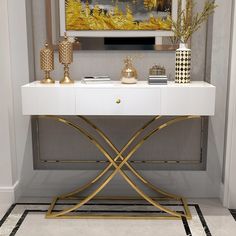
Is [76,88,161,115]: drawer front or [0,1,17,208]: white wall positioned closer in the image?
[76,88,161,115]: drawer front

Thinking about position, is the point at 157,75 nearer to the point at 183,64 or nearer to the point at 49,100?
the point at 183,64

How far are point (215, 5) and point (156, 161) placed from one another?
1.12 m

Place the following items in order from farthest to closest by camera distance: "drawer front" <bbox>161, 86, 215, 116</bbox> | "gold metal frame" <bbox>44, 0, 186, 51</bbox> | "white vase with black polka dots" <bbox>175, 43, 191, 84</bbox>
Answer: "gold metal frame" <bbox>44, 0, 186, 51</bbox>
"white vase with black polka dots" <bbox>175, 43, 191, 84</bbox>
"drawer front" <bbox>161, 86, 215, 116</bbox>

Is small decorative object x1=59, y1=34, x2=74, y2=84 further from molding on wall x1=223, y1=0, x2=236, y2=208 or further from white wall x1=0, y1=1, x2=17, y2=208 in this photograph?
molding on wall x1=223, y1=0, x2=236, y2=208

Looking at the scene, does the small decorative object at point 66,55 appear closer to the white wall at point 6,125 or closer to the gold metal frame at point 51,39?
the gold metal frame at point 51,39

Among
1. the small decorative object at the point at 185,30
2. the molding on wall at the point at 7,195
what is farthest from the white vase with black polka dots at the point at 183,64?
the molding on wall at the point at 7,195

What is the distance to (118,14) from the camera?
2.62 meters

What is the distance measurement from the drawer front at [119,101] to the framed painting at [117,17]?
21.1 inches

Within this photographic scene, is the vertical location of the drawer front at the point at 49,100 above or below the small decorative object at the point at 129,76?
below

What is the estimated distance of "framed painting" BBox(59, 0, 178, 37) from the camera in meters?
2.61

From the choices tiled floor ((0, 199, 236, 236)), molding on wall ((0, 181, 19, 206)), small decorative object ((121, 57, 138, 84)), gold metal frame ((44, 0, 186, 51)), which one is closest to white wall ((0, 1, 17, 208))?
molding on wall ((0, 181, 19, 206))

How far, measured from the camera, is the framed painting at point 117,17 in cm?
261

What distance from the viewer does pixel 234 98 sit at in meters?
2.55

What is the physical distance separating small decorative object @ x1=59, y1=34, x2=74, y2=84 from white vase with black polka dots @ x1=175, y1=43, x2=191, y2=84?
660 mm
